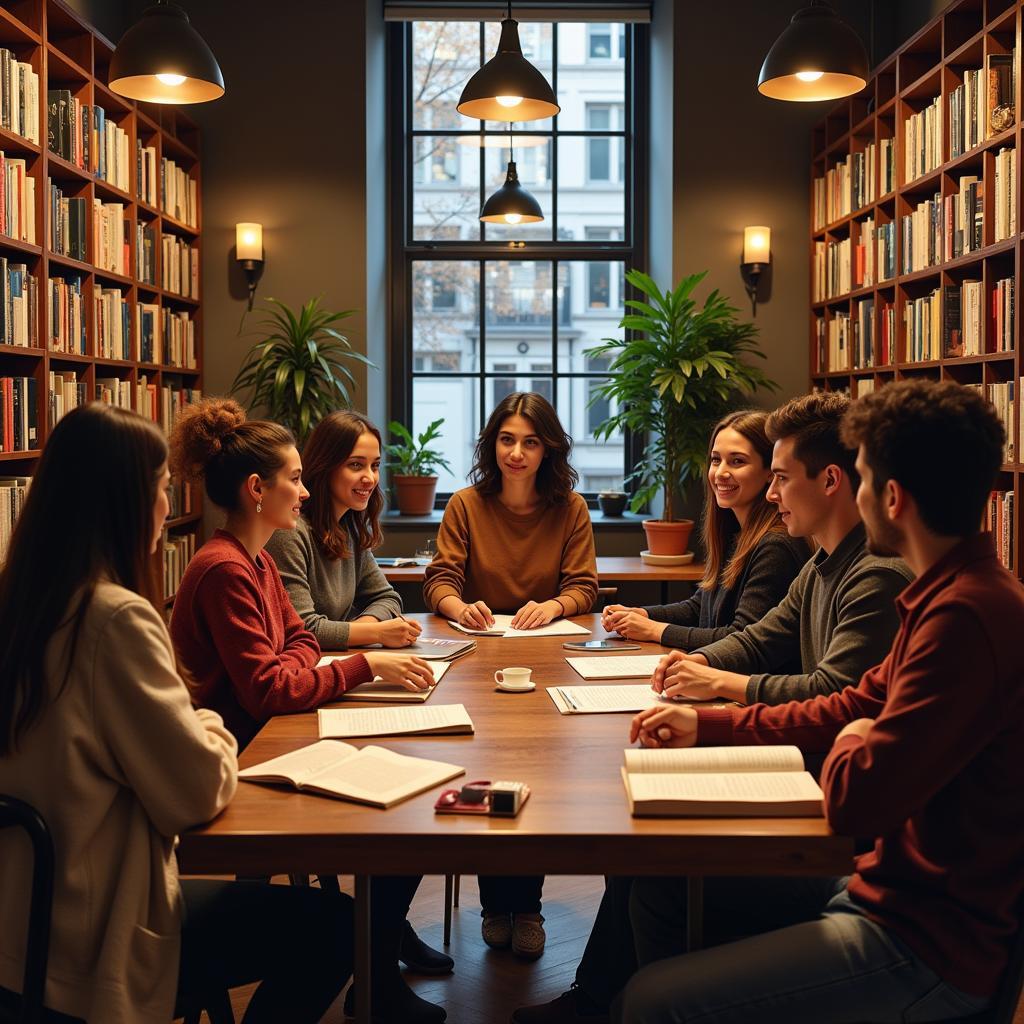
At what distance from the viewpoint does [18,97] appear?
3.64 m

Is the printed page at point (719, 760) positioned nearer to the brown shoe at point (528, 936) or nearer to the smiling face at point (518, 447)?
the brown shoe at point (528, 936)

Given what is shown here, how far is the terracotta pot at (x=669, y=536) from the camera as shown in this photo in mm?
5305

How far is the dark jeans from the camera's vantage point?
2783 millimetres

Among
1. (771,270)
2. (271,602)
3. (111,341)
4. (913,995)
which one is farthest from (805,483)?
(771,270)

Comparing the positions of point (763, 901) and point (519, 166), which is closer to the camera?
point (763, 901)

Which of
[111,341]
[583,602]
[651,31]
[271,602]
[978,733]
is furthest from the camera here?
[651,31]

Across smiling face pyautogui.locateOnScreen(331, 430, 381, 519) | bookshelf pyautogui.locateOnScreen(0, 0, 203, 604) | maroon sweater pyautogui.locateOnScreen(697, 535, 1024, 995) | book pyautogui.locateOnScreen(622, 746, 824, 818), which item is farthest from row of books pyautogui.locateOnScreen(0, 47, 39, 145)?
maroon sweater pyautogui.locateOnScreen(697, 535, 1024, 995)

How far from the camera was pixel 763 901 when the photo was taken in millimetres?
1780

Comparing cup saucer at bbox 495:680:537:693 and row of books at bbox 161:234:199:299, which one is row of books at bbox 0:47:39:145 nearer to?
row of books at bbox 161:234:199:299

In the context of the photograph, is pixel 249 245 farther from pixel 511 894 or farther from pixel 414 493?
pixel 511 894

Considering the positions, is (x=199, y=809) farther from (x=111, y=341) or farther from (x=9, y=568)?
(x=111, y=341)

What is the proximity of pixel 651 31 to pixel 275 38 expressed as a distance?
2.11 m

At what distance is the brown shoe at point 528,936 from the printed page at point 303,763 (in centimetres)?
118

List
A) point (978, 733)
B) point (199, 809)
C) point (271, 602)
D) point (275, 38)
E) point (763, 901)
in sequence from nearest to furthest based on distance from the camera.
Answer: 1. point (978, 733)
2. point (199, 809)
3. point (763, 901)
4. point (271, 602)
5. point (275, 38)
